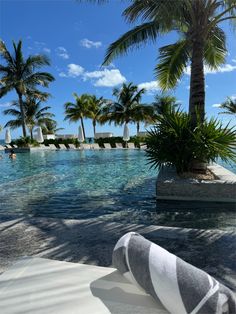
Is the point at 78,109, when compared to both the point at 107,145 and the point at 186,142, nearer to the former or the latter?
the point at 107,145

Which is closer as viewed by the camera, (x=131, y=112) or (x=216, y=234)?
(x=216, y=234)

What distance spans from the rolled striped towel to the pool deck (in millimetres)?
1015

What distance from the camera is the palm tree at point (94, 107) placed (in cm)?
3612

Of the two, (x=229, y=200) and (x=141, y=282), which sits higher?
(x=141, y=282)

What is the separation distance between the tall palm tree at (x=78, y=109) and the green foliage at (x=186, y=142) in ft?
99.2

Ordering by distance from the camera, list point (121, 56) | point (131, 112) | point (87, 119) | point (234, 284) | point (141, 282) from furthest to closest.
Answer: point (87, 119) < point (131, 112) < point (121, 56) < point (234, 284) < point (141, 282)

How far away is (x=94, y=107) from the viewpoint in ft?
120

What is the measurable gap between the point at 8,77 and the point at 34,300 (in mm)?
27950

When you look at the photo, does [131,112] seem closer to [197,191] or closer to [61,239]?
[197,191]

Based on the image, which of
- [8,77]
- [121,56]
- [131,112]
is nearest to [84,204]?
[121,56]

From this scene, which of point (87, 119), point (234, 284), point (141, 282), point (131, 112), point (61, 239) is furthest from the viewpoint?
point (87, 119)

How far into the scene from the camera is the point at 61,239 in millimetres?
3275

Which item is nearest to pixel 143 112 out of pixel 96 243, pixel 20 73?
pixel 20 73

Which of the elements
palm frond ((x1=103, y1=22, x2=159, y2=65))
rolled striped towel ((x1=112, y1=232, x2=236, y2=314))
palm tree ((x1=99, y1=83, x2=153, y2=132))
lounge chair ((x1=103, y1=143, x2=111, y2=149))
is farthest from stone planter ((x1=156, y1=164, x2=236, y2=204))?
palm tree ((x1=99, y1=83, x2=153, y2=132))
